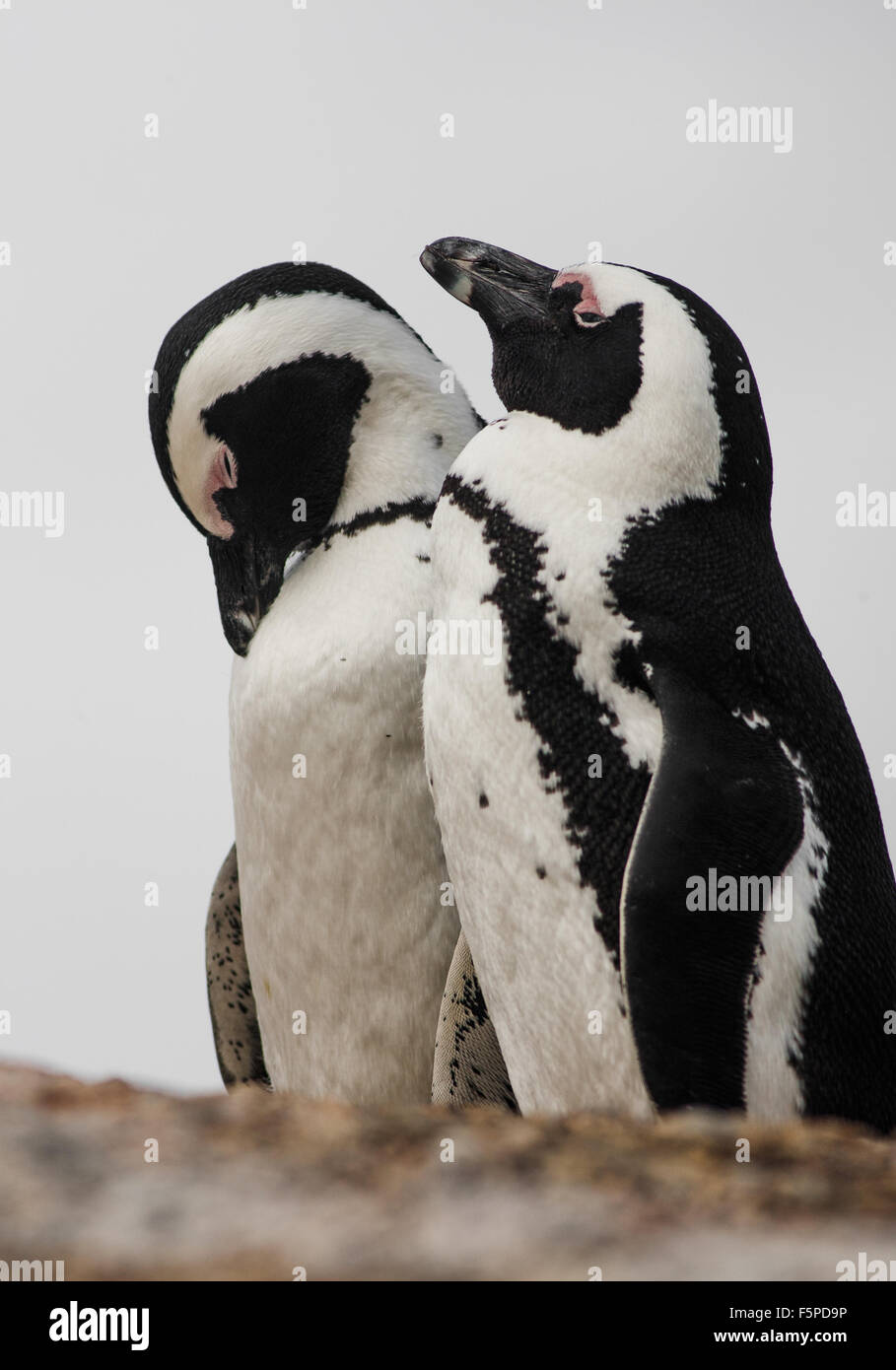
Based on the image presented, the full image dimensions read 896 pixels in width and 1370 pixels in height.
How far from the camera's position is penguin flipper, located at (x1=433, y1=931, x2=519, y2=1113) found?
1.79m

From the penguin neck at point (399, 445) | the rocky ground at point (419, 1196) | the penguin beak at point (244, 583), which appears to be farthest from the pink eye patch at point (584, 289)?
the rocky ground at point (419, 1196)

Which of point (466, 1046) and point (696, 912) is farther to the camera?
point (466, 1046)

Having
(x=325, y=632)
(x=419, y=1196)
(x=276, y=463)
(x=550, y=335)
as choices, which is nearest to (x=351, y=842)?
(x=325, y=632)

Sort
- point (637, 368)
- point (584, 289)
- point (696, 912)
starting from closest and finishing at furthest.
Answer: point (696, 912) < point (637, 368) < point (584, 289)

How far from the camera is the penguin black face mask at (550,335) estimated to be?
171 cm

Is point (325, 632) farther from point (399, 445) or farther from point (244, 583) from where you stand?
point (399, 445)

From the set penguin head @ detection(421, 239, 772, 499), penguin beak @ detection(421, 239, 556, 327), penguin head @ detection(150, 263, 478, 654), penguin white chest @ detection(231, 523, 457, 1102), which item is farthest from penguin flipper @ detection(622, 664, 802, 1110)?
penguin head @ detection(150, 263, 478, 654)

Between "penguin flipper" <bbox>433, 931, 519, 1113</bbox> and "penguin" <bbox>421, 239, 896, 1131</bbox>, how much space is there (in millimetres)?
154

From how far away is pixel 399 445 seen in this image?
209 cm

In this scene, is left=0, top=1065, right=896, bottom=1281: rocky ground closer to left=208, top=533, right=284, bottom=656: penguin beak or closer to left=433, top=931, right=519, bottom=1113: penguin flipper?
left=433, top=931, right=519, bottom=1113: penguin flipper

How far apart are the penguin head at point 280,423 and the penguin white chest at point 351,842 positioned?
136 millimetres

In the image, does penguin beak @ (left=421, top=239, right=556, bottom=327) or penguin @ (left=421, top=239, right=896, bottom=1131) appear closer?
penguin @ (left=421, top=239, right=896, bottom=1131)

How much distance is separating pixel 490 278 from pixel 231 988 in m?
1.18
